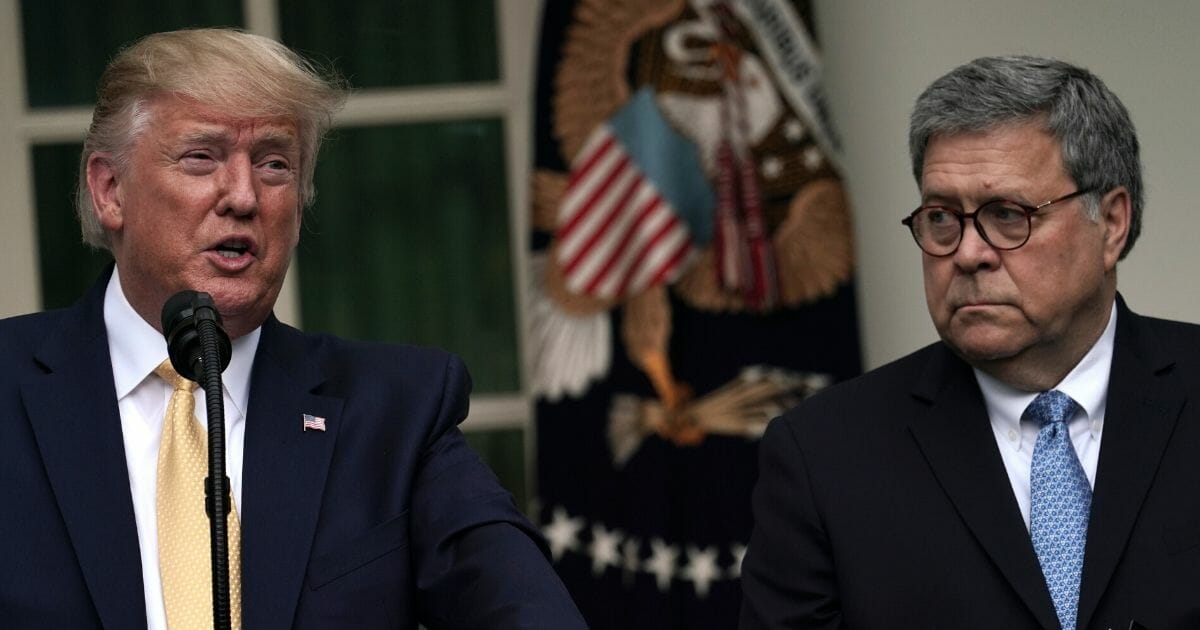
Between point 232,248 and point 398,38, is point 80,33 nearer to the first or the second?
point 398,38

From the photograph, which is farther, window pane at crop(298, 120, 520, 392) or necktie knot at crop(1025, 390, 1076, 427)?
window pane at crop(298, 120, 520, 392)

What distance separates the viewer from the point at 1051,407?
3023 millimetres

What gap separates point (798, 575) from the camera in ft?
9.81

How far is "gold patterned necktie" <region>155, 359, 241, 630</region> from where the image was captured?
104 inches

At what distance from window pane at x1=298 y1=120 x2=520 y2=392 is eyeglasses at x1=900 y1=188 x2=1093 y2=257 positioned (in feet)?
7.65

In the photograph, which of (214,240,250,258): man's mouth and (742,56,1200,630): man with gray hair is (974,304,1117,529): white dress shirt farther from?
(214,240,250,258): man's mouth

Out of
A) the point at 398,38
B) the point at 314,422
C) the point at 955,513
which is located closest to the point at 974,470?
the point at 955,513

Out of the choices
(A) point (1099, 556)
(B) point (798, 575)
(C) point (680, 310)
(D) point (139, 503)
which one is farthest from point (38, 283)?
(A) point (1099, 556)

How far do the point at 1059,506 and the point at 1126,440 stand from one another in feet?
0.52

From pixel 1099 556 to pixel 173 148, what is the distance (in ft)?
5.13

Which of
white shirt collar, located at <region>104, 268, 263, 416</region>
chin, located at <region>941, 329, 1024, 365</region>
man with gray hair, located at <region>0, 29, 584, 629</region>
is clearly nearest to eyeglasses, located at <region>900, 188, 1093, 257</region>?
chin, located at <region>941, 329, 1024, 365</region>

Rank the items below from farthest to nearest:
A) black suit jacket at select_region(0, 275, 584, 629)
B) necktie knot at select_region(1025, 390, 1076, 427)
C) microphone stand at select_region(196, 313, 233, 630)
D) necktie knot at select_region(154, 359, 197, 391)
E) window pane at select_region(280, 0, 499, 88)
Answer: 1. window pane at select_region(280, 0, 499, 88)
2. necktie knot at select_region(1025, 390, 1076, 427)
3. necktie knot at select_region(154, 359, 197, 391)
4. black suit jacket at select_region(0, 275, 584, 629)
5. microphone stand at select_region(196, 313, 233, 630)

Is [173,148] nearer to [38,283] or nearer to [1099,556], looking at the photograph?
[1099,556]

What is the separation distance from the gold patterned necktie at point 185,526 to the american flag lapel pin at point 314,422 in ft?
0.52
